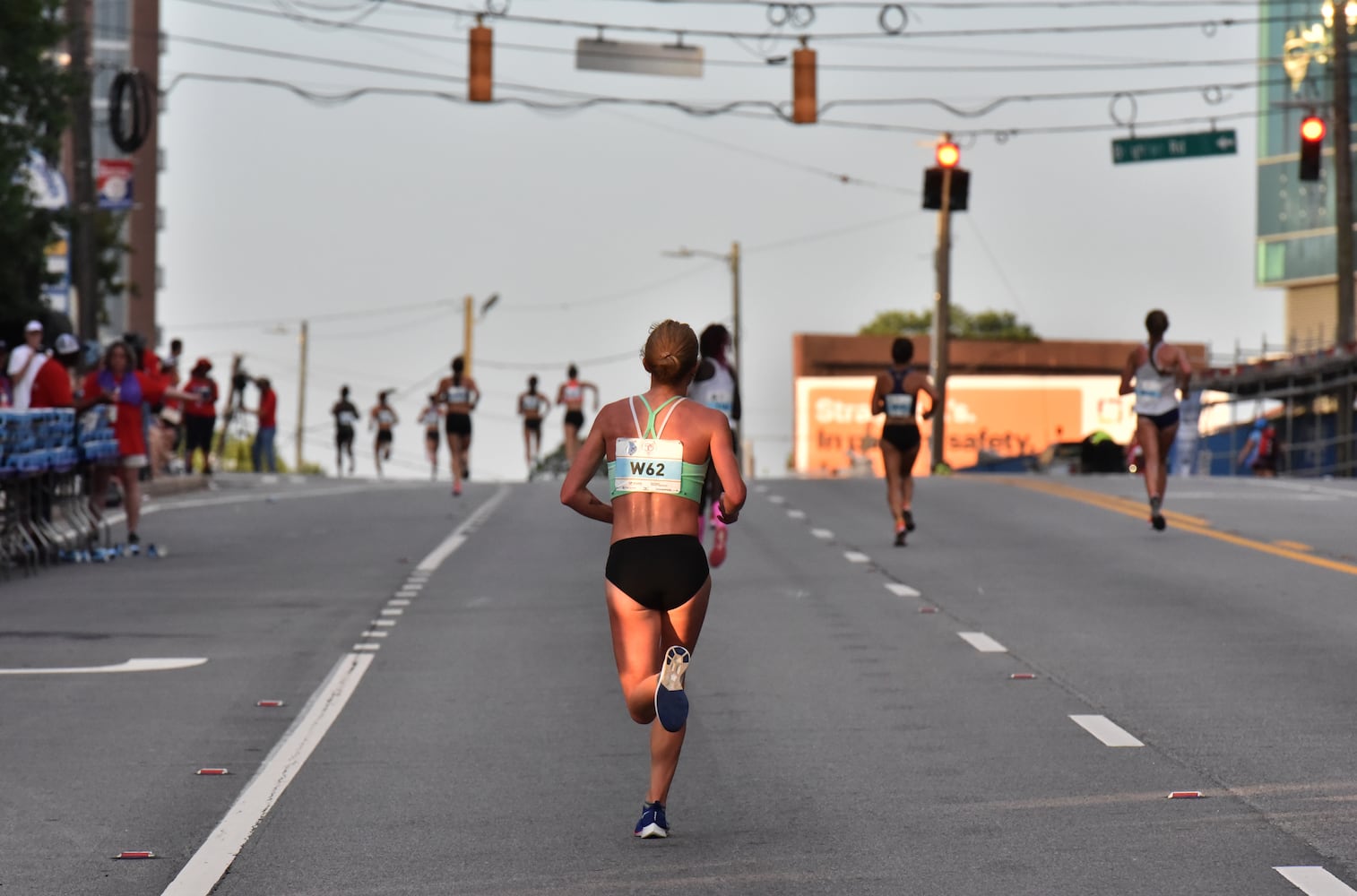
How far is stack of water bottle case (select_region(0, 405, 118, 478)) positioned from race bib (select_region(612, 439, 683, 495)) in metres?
10.3

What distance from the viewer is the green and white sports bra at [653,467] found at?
23.0ft

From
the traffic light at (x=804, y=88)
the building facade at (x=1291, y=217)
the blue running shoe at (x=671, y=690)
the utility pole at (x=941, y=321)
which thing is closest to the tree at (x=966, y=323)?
the building facade at (x=1291, y=217)

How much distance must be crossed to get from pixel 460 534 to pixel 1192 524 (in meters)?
7.20

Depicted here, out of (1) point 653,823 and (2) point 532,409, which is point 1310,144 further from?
(1) point 653,823

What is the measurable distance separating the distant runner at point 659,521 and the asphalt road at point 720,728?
0.43 meters

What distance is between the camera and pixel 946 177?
3344cm

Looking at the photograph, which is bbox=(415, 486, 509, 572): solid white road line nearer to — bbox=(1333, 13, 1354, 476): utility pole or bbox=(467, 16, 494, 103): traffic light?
bbox=(467, 16, 494, 103): traffic light

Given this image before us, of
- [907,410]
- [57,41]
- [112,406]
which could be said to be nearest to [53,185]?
[57,41]

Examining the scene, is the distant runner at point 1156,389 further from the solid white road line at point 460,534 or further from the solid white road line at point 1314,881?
the solid white road line at point 1314,881

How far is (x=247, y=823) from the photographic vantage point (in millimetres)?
7359

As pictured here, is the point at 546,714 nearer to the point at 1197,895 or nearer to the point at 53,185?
the point at 1197,895

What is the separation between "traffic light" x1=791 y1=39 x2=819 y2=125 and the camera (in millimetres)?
26531

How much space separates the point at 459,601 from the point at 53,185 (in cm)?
2310

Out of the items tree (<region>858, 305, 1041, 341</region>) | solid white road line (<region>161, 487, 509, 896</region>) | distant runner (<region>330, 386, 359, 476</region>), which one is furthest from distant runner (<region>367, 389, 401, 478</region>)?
tree (<region>858, 305, 1041, 341</region>)
